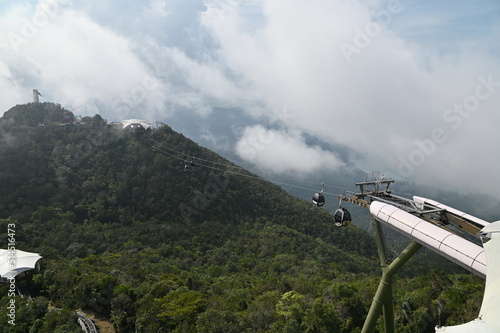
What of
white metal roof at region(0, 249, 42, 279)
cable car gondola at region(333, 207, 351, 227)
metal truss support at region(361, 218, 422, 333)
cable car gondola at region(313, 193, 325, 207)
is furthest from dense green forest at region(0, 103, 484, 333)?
cable car gondola at region(333, 207, 351, 227)

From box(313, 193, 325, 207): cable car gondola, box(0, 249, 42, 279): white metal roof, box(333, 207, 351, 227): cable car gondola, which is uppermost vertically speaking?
box(313, 193, 325, 207): cable car gondola

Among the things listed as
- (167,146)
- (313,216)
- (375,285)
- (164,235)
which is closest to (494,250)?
(375,285)

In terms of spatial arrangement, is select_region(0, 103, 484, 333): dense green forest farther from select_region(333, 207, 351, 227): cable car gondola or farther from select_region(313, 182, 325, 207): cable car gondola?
select_region(333, 207, 351, 227): cable car gondola

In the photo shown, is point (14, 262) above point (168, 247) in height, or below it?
below

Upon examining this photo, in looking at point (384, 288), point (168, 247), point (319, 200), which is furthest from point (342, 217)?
point (168, 247)

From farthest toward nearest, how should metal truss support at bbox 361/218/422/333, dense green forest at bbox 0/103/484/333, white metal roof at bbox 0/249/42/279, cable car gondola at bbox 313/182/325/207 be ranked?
white metal roof at bbox 0/249/42/279
dense green forest at bbox 0/103/484/333
cable car gondola at bbox 313/182/325/207
metal truss support at bbox 361/218/422/333

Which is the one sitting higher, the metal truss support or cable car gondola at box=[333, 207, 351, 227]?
cable car gondola at box=[333, 207, 351, 227]

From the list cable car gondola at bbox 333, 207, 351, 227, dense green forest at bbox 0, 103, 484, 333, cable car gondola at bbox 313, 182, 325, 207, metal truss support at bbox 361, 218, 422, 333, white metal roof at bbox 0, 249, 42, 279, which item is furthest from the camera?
white metal roof at bbox 0, 249, 42, 279

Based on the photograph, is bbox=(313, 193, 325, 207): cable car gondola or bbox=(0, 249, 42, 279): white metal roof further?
bbox=(0, 249, 42, 279): white metal roof

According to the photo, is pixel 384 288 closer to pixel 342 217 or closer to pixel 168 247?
pixel 342 217
